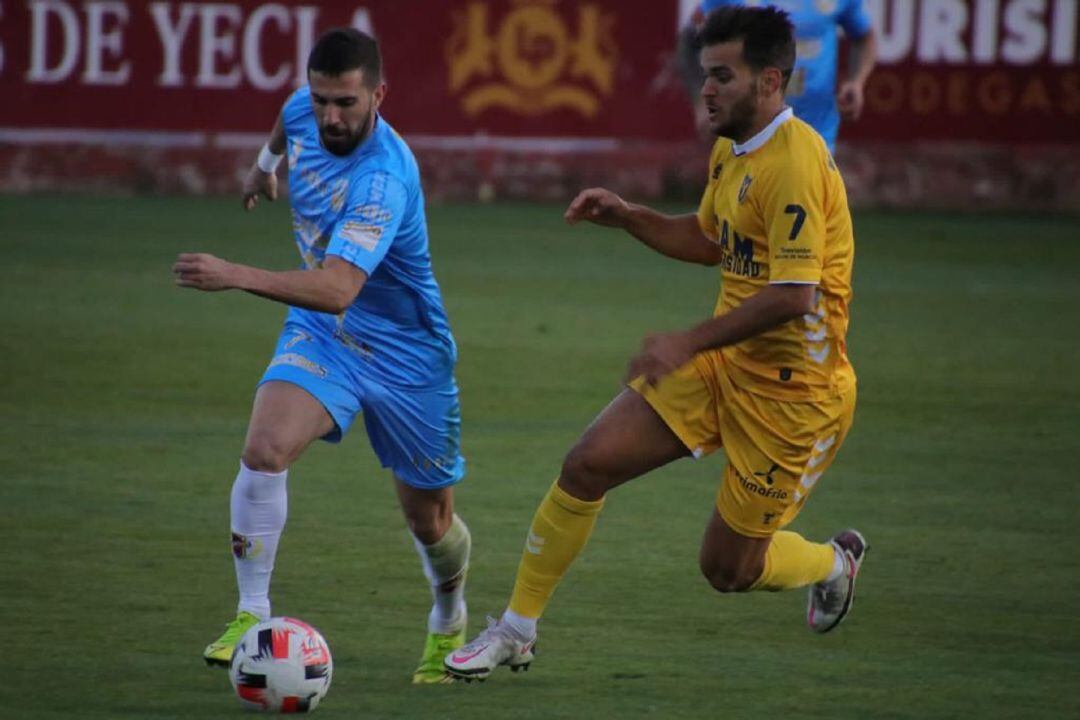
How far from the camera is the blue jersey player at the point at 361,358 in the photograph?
5574 millimetres

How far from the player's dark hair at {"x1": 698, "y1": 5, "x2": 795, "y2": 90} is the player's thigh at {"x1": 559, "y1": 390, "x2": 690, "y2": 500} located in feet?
3.36

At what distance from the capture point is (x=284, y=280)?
519 cm

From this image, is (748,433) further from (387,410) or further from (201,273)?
(201,273)

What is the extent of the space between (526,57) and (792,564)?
1305 cm

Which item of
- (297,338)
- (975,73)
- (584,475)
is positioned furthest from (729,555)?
(975,73)

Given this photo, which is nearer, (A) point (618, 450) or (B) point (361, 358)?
(A) point (618, 450)

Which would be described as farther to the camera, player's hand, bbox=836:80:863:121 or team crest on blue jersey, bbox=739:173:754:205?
player's hand, bbox=836:80:863:121

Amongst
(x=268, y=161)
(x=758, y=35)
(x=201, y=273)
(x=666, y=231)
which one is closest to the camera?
(x=201, y=273)

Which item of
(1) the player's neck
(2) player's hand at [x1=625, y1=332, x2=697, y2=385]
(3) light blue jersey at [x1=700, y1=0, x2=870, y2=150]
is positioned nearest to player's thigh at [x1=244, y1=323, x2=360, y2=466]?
(2) player's hand at [x1=625, y1=332, x2=697, y2=385]

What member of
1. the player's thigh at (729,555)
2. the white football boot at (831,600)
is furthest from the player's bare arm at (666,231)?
the white football boot at (831,600)

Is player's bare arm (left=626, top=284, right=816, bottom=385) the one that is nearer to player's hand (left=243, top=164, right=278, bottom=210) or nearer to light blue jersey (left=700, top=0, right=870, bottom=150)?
player's hand (left=243, top=164, right=278, bottom=210)

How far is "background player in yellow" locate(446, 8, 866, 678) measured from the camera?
5391mm

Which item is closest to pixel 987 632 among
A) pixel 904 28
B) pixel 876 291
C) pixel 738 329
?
pixel 738 329

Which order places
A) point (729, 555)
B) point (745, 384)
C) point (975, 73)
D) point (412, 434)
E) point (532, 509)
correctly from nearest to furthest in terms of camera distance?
1. point (745, 384)
2. point (729, 555)
3. point (412, 434)
4. point (532, 509)
5. point (975, 73)
